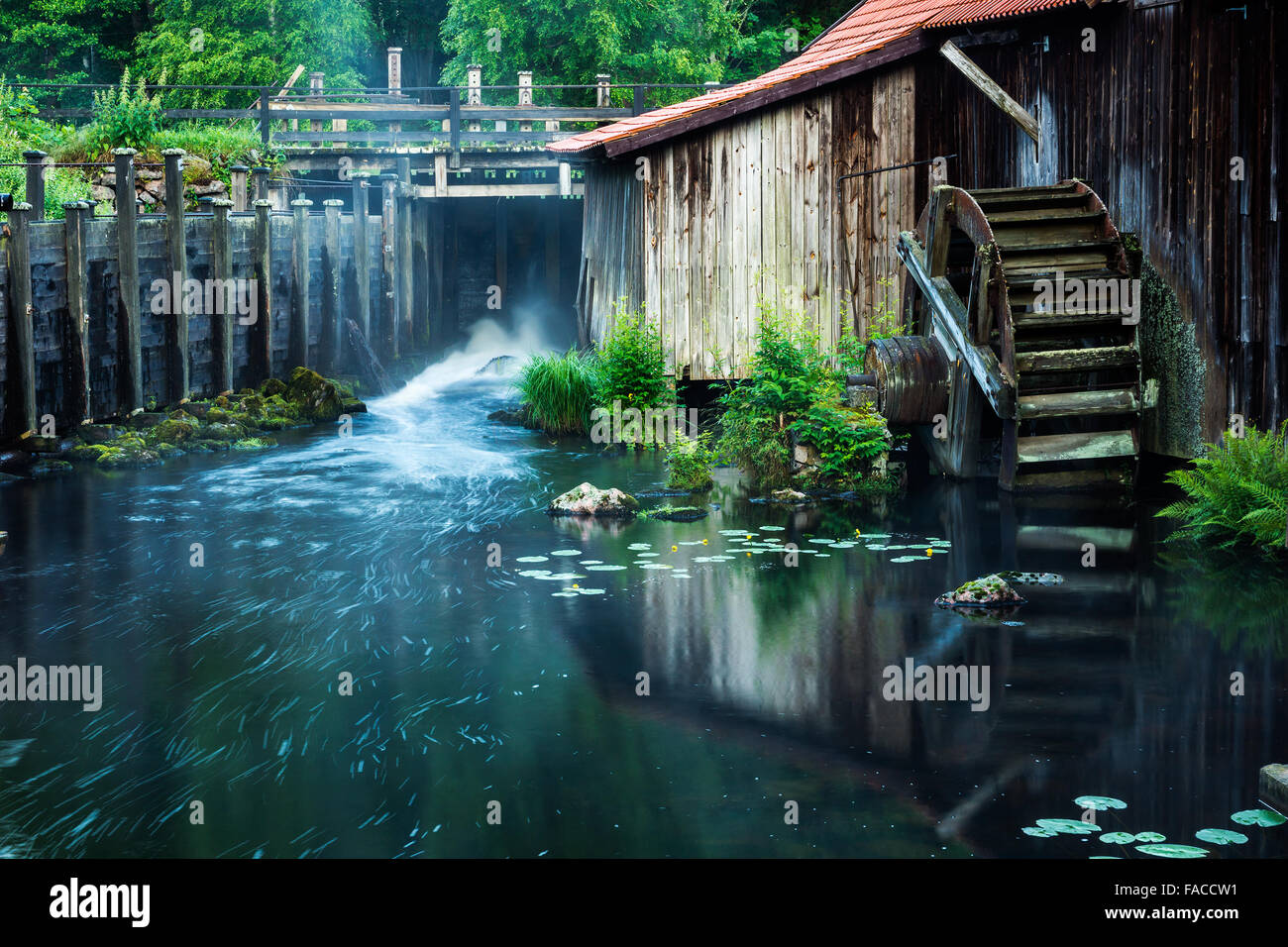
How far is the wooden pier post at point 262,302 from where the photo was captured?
20.2m

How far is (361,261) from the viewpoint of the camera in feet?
78.4

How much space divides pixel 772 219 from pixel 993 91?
2756 mm

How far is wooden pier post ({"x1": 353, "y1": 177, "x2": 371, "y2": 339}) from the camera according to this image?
2381 centimetres

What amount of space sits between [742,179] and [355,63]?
101 ft

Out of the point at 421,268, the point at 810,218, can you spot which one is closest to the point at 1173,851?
the point at 810,218

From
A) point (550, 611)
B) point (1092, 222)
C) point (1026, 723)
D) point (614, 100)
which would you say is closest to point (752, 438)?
point (1092, 222)

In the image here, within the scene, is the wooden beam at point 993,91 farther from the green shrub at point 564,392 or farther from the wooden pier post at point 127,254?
the wooden pier post at point 127,254

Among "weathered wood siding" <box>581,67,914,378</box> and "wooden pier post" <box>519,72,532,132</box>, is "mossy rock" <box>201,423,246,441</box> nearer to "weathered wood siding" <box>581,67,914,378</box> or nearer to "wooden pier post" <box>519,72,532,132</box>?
"weathered wood siding" <box>581,67,914,378</box>

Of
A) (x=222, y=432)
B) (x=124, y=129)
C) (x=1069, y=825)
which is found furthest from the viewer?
(x=124, y=129)

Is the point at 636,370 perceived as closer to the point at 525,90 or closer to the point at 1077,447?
the point at 1077,447

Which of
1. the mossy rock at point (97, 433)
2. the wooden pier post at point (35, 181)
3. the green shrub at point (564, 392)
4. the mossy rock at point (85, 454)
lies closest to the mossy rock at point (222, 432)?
the mossy rock at point (97, 433)

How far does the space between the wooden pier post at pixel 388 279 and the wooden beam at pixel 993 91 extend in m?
11.9

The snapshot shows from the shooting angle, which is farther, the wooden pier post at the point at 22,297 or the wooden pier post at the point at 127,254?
the wooden pier post at the point at 127,254

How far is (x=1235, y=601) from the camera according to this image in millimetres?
9641
